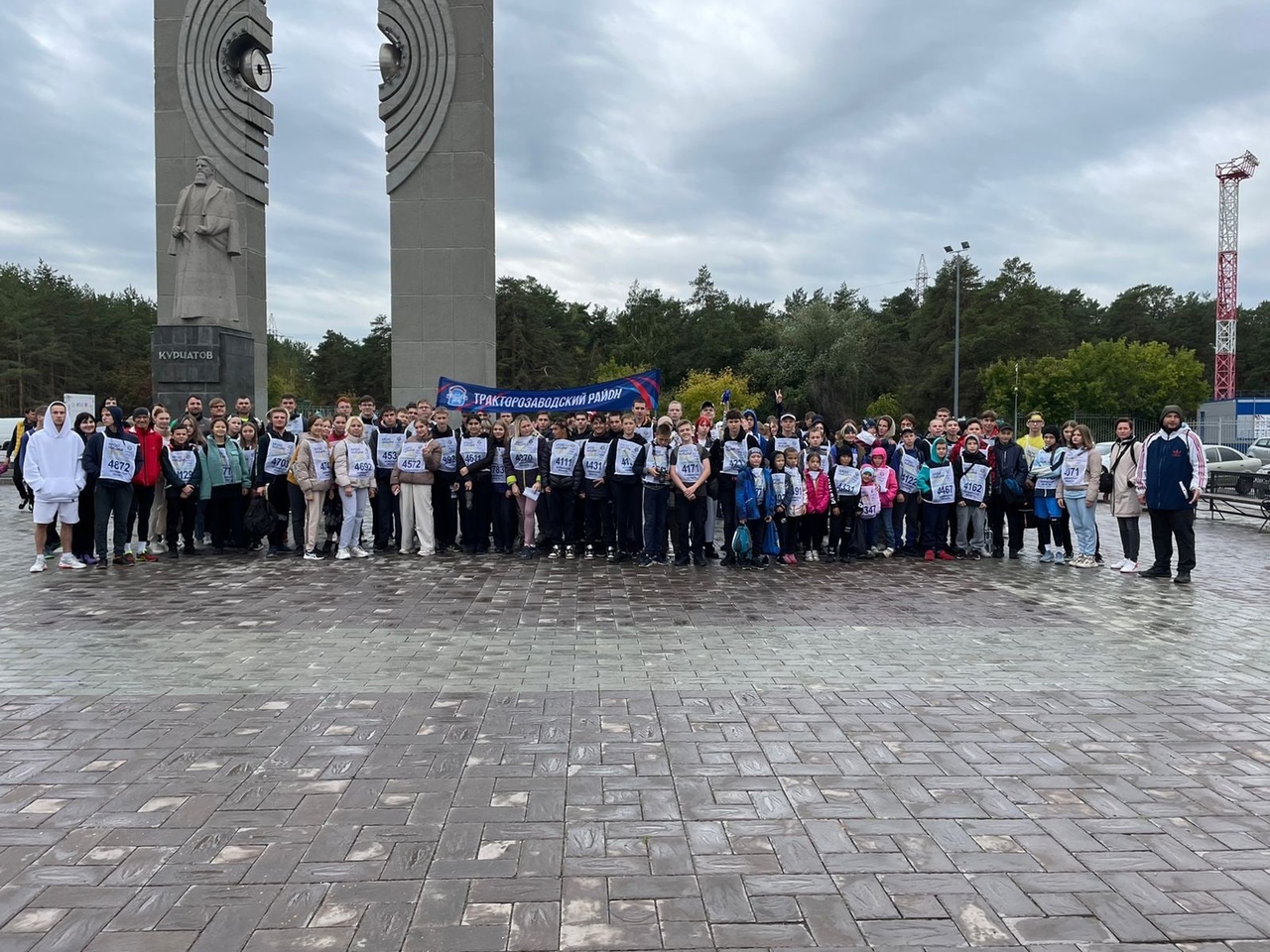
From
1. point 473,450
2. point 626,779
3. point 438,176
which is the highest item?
point 438,176

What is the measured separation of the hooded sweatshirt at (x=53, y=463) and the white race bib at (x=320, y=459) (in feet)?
8.49

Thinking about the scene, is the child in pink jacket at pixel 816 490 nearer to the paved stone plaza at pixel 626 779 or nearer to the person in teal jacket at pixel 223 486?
the paved stone plaza at pixel 626 779

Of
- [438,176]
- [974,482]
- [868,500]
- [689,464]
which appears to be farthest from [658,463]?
[438,176]

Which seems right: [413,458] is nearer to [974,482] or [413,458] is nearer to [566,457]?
[566,457]

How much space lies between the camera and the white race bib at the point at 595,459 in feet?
38.1

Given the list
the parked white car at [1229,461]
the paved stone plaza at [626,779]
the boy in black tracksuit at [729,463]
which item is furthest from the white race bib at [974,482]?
the parked white car at [1229,461]

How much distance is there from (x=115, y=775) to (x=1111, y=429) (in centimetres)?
3995

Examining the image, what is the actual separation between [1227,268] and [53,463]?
75.8 metres

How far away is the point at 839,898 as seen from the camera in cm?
328

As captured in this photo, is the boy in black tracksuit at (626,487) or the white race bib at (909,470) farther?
the white race bib at (909,470)

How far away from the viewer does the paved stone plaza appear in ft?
10.4

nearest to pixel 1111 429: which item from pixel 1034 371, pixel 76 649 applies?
pixel 1034 371

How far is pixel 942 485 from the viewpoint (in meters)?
12.1

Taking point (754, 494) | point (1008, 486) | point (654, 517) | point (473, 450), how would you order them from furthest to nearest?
point (1008, 486)
point (473, 450)
point (654, 517)
point (754, 494)
